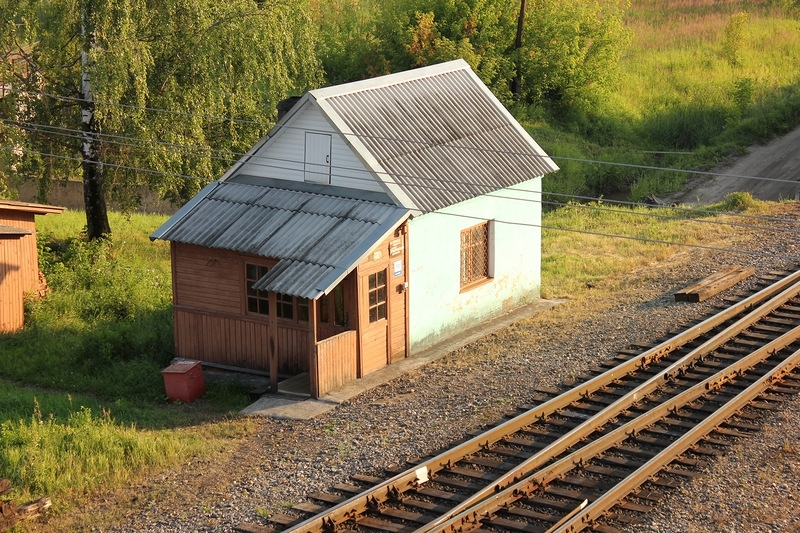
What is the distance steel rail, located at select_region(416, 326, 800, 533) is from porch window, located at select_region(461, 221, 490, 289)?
535 centimetres

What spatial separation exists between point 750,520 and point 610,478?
1.74 metres

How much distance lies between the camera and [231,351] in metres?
18.5

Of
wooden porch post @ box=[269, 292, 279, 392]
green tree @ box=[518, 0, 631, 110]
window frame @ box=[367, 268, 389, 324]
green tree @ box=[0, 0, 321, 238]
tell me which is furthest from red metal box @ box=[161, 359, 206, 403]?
green tree @ box=[518, 0, 631, 110]

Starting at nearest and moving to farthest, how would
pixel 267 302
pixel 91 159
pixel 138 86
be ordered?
pixel 267 302 → pixel 138 86 → pixel 91 159

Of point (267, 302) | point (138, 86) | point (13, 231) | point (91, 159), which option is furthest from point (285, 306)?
point (91, 159)

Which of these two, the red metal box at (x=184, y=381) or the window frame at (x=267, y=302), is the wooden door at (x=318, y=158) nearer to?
the window frame at (x=267, y=302)

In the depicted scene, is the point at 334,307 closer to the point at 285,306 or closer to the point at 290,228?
the point at 285,306

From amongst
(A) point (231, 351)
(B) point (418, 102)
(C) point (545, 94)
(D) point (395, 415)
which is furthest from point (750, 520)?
(C) point (545, 94)

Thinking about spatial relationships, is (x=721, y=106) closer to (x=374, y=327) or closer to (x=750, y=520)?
(x=374, y=327)

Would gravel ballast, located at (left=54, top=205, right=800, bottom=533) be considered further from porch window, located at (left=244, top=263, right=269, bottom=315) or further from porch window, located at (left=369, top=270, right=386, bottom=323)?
porch window, located at (left=244, top=263, right=269, bottom=315)

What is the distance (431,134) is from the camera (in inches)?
780

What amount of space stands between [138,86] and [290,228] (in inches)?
255

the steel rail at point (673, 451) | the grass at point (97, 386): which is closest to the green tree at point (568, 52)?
the grass at point (97, 386)

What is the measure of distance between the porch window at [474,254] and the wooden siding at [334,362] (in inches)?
136
